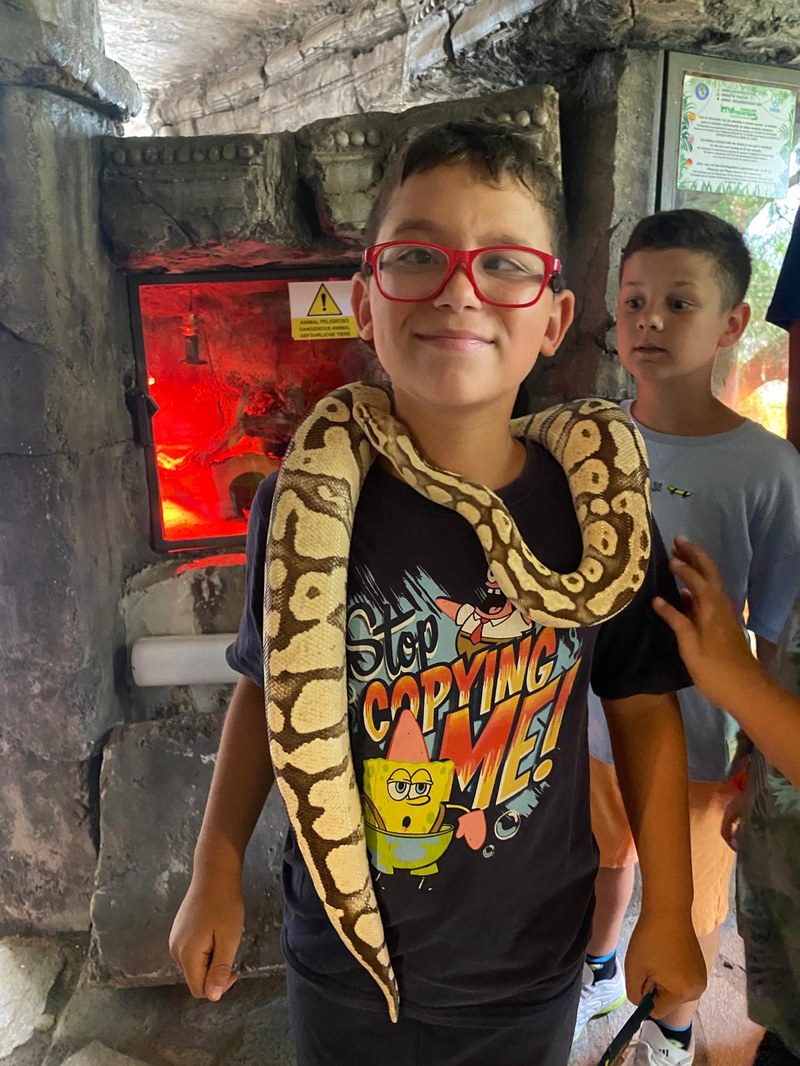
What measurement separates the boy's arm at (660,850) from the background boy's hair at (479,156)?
0.69 metres

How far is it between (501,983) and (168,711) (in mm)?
1672

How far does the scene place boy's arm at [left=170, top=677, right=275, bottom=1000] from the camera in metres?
0.97

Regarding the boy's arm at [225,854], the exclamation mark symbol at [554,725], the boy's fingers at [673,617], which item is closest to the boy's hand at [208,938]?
the boy's arm at [225,854]

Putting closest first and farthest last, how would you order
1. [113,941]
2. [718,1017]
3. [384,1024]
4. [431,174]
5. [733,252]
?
[431,174] → [384,1024] → [733,252] → [718,1017] → [113,941]

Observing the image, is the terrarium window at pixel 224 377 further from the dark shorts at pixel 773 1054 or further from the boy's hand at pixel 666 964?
the dark shorts at pixel 773 1054

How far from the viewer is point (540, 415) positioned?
1029 mm

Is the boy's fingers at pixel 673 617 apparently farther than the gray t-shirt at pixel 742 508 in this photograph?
No

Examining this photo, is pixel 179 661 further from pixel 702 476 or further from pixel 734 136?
pixel 734 136

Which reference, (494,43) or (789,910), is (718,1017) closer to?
(789,910)

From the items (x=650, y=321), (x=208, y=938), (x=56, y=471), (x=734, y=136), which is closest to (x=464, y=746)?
(x=208, y=938)

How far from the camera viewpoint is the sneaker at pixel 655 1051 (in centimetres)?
148

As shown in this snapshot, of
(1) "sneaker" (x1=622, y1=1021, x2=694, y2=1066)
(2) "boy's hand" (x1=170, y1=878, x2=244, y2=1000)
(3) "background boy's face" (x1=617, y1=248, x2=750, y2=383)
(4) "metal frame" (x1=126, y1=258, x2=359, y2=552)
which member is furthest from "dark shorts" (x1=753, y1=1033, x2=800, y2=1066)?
(4) "metal frame" (x1=126, y1=258, x2=359, y2=552)

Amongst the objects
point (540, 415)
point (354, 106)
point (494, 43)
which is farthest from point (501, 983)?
point (354, 106)

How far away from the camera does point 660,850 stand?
3.13ft
